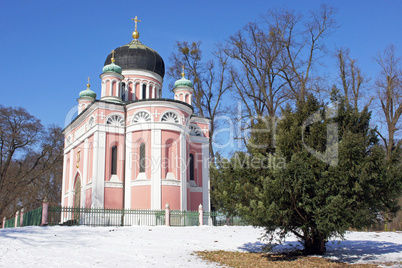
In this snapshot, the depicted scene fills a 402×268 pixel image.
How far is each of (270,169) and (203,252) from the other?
12.2ft

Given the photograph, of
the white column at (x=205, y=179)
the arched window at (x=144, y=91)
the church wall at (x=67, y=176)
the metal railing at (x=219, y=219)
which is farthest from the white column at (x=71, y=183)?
the metal railing at (x=219, y=219)

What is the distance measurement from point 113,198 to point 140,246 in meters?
9.57

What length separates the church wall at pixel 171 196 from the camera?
66.5ft

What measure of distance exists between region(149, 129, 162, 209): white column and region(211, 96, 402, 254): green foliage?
10102 mm

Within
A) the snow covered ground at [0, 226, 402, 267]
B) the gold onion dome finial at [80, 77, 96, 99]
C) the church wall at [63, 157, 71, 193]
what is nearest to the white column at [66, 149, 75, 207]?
the church wall at [63, 157, 71, 193]

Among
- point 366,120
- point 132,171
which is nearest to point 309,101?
point 366,120

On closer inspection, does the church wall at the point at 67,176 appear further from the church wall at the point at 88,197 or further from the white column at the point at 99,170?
the white column at the point at 99,170

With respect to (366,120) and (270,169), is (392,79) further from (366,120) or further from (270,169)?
(270,169)

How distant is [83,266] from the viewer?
28.7ft

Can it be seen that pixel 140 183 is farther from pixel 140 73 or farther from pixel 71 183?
pixel 140 73

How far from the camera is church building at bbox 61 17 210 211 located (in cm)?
2067

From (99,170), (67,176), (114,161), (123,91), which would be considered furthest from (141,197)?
(123,91)

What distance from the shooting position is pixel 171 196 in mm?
20453

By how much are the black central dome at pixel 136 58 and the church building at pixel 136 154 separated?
3.05 m
